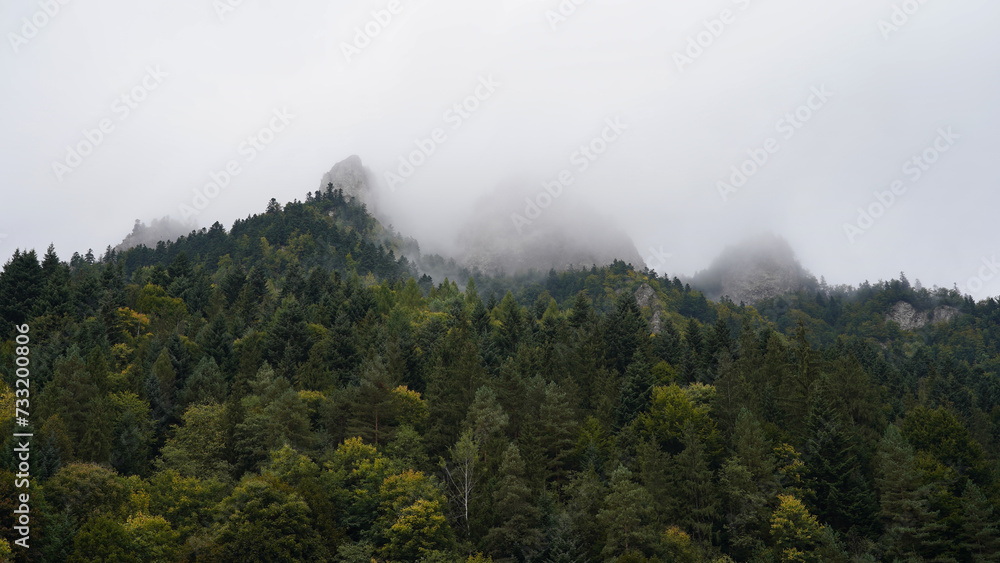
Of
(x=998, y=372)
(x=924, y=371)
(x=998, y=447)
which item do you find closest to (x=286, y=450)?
(x=998, y=447)

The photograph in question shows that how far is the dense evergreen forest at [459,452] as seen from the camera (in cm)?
5216

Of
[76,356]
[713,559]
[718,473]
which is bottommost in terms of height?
[713,559]

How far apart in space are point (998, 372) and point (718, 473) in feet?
463

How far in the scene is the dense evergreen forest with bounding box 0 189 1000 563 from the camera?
2053 inches

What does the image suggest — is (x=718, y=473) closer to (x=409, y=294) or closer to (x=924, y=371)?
(x=409, y=294)

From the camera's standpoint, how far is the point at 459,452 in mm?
59656

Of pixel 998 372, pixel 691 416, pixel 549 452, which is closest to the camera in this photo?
pixel 549 452

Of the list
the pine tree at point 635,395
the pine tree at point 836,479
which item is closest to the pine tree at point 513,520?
the pine tree at point 635,395

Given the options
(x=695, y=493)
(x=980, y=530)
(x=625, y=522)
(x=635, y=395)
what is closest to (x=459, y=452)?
(x=625, y=522)

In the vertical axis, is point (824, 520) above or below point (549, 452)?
below

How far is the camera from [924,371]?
135 meters

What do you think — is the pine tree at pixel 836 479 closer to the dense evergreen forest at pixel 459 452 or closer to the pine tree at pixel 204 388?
the dense evergreen forest at pixel 459 452

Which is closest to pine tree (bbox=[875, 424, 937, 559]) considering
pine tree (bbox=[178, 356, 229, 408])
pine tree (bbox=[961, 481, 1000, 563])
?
pine tree (bbox=[961, 481, 1000, 563])

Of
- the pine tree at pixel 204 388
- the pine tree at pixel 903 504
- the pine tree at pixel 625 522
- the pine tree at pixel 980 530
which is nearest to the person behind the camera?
the pine tree at pixel 625 522
